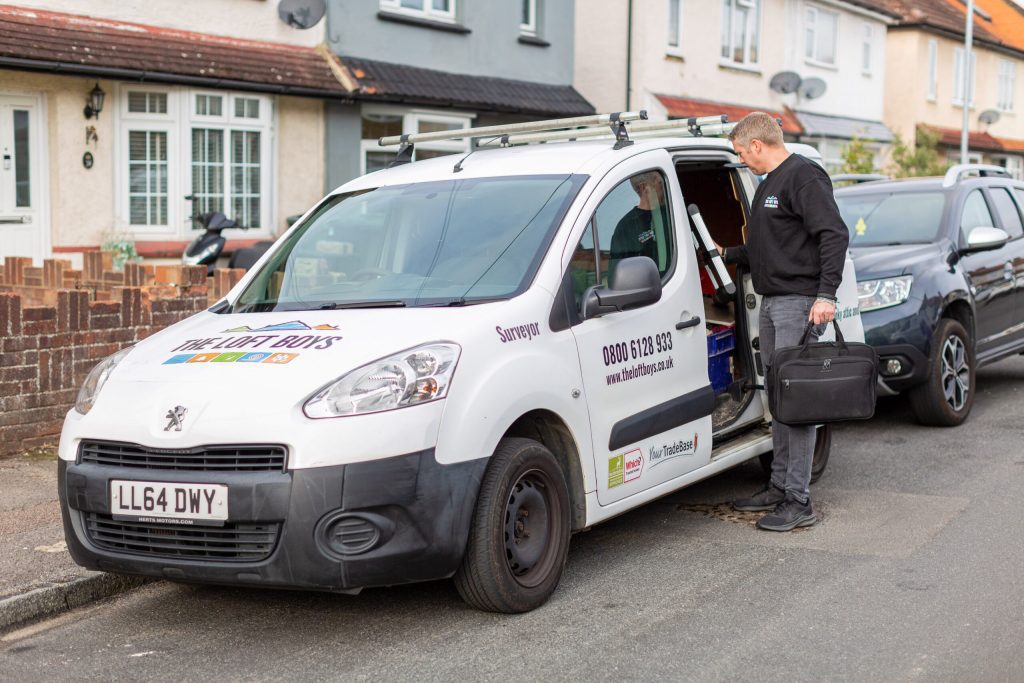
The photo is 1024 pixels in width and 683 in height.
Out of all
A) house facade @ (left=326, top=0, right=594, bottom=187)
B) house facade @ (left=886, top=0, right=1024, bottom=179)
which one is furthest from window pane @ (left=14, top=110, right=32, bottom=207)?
house facade @ (left=886, top=0, right=1024, bottom=179)

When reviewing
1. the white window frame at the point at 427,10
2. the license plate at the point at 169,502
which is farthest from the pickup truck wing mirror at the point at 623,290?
the white window frame at the point at 427,10

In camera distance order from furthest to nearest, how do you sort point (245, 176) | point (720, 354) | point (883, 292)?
point (245, 176)
point (883, 292)
point (720, 354)

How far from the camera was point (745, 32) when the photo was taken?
27859 mm

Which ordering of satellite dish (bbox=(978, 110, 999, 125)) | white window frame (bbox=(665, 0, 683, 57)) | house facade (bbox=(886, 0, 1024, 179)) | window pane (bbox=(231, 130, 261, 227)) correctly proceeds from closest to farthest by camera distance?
window pane (bbox=(231, 130, 261, 227)) → white window frame (bbox=(665, 0, 683, 57)) → house facade (bbox=(886, 0, 1024, 179)) → satellite dish (bbox=(978, 110, 999, 125))

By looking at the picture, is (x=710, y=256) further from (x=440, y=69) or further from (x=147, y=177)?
(x=440, y=69)

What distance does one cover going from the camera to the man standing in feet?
19.8

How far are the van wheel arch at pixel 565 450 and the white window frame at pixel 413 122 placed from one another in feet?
40.3

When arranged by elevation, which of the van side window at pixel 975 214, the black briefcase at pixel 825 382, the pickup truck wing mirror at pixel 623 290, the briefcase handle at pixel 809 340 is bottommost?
the black briefcase at pixel 825 382

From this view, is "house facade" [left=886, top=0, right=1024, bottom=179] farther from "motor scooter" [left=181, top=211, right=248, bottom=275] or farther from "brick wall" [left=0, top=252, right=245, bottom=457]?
"brick wall" [left=0, top=252, right=245, bottom=457]

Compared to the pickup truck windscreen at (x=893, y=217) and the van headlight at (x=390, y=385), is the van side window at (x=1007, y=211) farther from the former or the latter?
the van headlight at (x=390, y=385)

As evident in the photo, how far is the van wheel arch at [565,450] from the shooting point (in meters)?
5.11

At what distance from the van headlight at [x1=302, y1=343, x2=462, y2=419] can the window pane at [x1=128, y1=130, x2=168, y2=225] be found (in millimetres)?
11275

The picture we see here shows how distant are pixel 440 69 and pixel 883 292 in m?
11.3

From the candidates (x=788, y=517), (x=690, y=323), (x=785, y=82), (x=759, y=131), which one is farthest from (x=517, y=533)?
(x=785, y=82)
